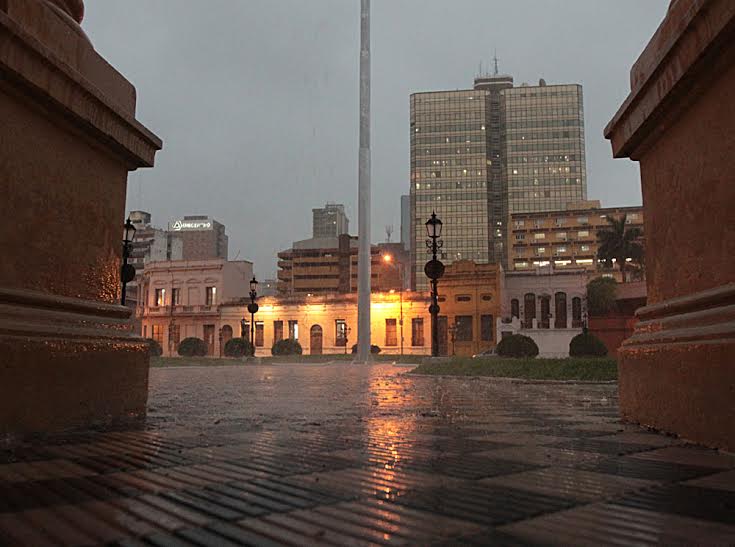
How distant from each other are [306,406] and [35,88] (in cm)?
367

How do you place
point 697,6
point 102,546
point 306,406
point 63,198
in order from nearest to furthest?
point 102,546, point 697,6, point 63,198, point 306,406

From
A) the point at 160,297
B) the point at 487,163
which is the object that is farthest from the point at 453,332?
the point at 487,163

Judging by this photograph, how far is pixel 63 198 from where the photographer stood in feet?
12.5

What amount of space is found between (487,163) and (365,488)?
380 ft

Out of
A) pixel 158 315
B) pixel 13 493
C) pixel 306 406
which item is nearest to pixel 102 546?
pixel 13 493

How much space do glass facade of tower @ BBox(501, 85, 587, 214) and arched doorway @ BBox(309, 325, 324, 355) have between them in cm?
6479

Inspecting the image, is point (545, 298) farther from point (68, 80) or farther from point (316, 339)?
point (68, 80)

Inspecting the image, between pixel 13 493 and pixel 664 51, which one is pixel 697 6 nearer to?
pixel 664 51

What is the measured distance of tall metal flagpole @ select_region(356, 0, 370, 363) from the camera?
Result: 35.7m

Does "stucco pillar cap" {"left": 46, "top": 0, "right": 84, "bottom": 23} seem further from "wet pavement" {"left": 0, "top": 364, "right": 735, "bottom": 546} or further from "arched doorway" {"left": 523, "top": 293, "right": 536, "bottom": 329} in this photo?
"arched doorway" {"left": 523, "top": 293, "right": 536, "bottom": 329}

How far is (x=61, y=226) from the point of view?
3.76 m

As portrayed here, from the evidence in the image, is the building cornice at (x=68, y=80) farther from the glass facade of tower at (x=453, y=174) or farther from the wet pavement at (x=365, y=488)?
the glass facade of tower at (x=453, y=174)

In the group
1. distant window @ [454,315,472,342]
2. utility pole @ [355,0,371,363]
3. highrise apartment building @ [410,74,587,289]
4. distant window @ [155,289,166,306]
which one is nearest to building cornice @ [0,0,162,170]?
utility pole @ [355,0,371,363]

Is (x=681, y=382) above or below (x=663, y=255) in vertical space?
below
